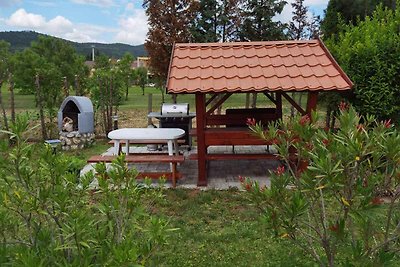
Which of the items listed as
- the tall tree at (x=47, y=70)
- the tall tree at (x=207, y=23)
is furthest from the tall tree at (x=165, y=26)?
the tall tree at (x=47, y=70)

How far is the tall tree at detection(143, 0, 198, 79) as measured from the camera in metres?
15.1

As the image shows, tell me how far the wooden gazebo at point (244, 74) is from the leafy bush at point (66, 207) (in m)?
3.89

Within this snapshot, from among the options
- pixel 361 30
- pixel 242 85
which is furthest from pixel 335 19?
pixel 242 85

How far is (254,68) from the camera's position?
6637mm

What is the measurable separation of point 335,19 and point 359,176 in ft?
42.1

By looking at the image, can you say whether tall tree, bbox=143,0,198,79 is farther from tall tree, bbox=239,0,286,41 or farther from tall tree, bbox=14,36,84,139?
tall tree, bbox=14,36,84,139

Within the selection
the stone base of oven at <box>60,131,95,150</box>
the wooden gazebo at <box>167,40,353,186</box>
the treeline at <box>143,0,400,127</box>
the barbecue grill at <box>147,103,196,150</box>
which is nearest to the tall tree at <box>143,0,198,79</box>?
the treeline at <box>143,0,400,127</box>

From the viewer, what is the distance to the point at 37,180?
87.3 inches

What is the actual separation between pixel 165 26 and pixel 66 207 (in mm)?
13879

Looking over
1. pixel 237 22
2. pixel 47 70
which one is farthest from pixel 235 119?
pixel 237 22

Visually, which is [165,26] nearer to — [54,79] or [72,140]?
[54,79]

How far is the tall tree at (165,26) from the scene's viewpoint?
15125mm

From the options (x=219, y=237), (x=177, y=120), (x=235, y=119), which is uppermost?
(x=235, y=119)

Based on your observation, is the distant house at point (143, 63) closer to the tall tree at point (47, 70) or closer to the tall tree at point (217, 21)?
the tall tree at point (217, 21)
